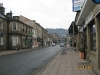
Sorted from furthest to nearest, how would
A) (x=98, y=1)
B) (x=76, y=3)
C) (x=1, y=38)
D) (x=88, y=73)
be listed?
1. (x=1, y=38)
2. (x=76, y=3)
3. (x=88, y=73)
4. (x=98, y=1)

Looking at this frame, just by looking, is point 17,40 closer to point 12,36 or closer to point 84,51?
point 12,36

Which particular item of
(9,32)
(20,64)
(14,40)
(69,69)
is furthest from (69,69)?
(14,40)

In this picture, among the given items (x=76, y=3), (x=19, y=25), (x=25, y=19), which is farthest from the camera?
(x=25, y=19)

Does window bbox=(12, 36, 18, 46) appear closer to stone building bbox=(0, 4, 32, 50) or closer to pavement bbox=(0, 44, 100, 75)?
stone building bbox=(0, 4, 32, 50)

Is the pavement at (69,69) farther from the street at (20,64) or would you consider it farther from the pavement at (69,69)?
the street at (20,64)

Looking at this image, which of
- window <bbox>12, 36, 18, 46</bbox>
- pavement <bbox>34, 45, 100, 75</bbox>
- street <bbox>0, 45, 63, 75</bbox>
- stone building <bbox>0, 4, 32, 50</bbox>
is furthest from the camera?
window <bbox>12, 36, 18, 46</bbox>

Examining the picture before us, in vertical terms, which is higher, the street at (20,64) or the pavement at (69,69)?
the pavement at (69,69)

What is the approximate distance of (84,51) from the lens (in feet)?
56.2

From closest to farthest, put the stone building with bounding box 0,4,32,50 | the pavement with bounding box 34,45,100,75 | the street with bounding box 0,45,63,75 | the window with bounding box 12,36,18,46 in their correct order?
the pavement with bounding box 34,45,100,75, the street with bounding box 0,45,63,75, the stone building with bounding box 0,4,32,50, the window with bounding box 12,36,18,46

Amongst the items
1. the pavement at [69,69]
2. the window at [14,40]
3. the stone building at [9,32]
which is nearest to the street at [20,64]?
the pavement at [69,69]

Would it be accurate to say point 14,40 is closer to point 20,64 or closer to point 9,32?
point 9,32

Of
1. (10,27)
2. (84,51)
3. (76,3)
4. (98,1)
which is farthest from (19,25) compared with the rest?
(98,1)

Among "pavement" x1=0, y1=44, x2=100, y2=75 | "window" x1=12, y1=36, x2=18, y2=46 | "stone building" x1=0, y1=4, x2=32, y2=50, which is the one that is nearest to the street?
"pavement" x1=0, y1=44, x2=100, y2=75

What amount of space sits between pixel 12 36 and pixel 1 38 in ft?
16.1
